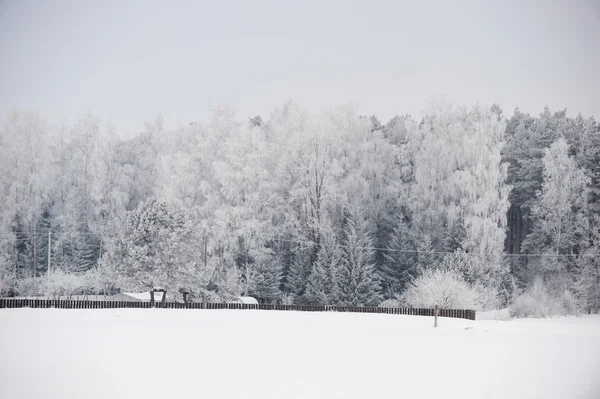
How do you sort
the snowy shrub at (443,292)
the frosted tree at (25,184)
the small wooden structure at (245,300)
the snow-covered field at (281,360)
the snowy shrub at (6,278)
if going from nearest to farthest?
the snow-covered field at (281,360)
the snowy shrub at (443,292)
the small wooden structure at (245,300)
the snowy shrub at (6,278)
the frosted tree at (25,184)

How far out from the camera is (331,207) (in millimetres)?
51188

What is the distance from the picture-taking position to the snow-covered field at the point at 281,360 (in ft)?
59.4

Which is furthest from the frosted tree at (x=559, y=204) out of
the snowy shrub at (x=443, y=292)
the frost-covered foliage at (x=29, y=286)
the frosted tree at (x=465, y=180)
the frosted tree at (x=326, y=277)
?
the frost-covered foliage at (x=29, y=286)

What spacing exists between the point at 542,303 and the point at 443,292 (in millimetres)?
6374

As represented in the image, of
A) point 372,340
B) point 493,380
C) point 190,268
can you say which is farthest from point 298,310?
point 493,380

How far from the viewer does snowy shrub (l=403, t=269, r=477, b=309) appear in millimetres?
43906

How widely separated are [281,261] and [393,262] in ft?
24.8

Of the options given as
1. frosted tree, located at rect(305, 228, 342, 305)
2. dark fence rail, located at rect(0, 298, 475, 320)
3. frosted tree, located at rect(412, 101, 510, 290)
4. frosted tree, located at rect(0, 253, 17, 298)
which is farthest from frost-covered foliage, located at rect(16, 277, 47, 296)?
frosted tree, located at rect(412, 101, 510, 290)

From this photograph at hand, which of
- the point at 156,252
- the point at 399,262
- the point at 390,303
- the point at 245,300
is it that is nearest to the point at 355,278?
the point at 390,303

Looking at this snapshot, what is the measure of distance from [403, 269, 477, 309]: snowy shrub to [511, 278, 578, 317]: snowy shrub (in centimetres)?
287

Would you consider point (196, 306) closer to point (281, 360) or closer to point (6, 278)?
point (6, 278)

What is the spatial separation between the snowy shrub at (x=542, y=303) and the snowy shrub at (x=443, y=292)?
9.40ft

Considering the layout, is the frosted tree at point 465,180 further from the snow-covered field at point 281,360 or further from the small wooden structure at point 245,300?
the snow-covered field at point 281,360

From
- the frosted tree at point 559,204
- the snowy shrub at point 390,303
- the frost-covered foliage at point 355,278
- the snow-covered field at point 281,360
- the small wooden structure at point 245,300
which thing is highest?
the frosted tree at point 559,204
